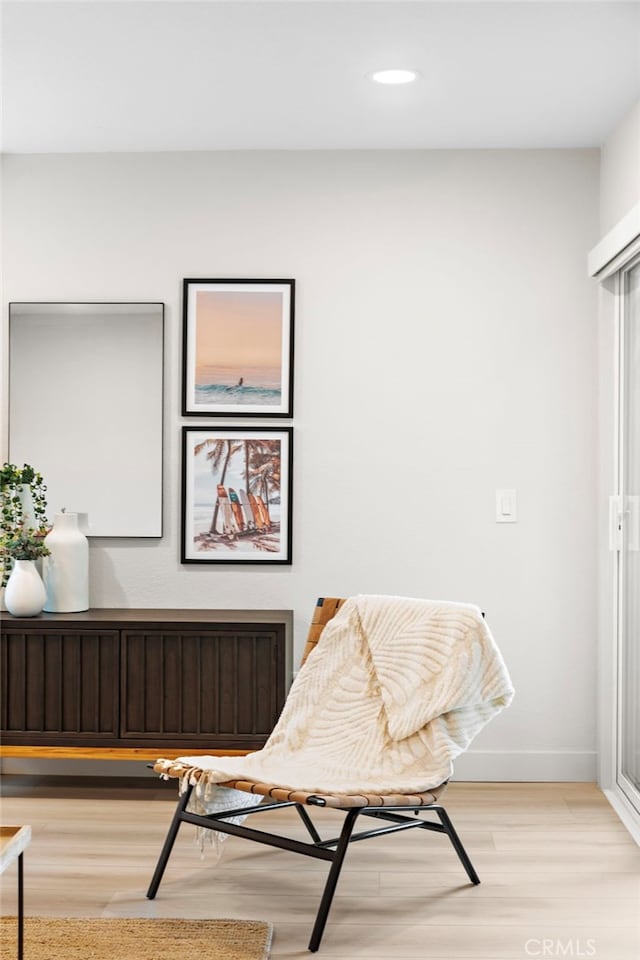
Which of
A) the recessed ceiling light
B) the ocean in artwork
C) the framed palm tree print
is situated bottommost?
the framed palm tree print

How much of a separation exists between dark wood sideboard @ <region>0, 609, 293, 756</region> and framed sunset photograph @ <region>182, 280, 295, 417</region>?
2.96 ft

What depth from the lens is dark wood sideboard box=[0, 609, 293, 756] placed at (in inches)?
153

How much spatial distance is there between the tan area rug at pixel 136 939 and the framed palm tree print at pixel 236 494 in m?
1.69

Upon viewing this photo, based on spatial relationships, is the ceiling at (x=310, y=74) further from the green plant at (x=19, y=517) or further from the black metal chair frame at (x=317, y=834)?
the black metal chair frame at (x=317, y=834)

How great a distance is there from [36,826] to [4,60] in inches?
101

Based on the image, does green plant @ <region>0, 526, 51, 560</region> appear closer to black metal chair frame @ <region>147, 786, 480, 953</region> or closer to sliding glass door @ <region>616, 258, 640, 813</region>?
black metal chair frame @ <region>147, 786, 480, 953</region>

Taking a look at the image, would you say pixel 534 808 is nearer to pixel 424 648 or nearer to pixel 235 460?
pixel 424 648

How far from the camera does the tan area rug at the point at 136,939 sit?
2.62 meters

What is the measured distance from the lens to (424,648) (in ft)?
10.6

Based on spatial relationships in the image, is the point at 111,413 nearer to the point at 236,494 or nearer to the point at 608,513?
the point at 236,494

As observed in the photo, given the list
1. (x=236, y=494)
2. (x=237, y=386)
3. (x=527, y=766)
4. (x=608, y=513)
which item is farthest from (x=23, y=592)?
(x=608, y=513)

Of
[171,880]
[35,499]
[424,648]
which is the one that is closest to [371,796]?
[424,648]
